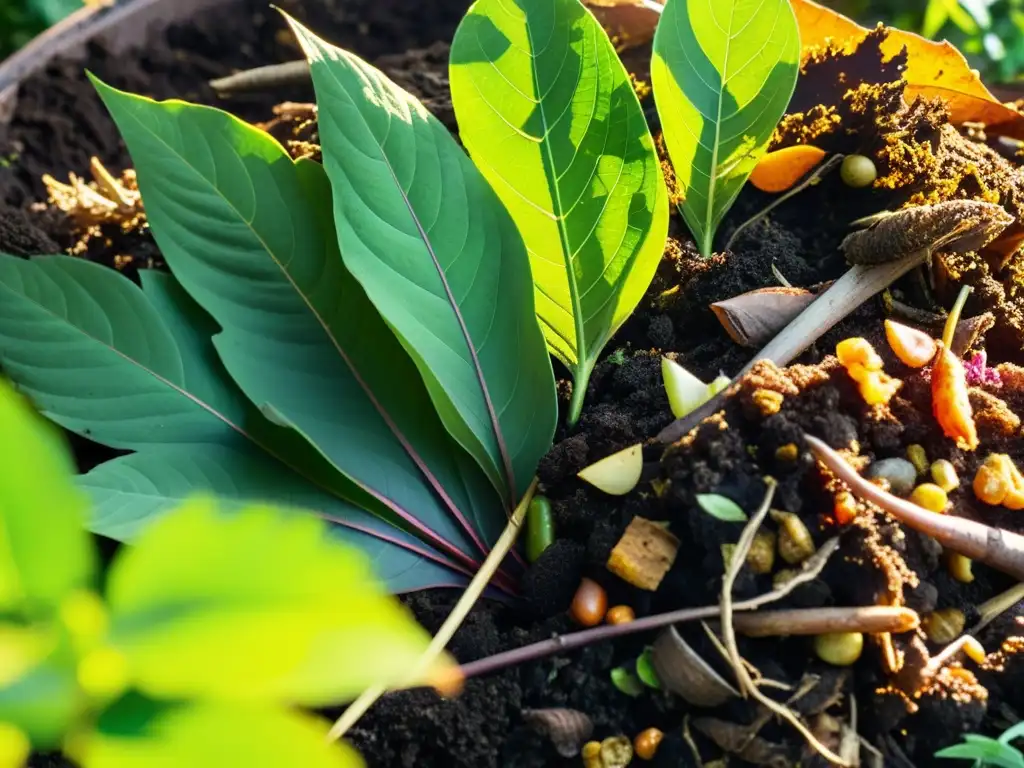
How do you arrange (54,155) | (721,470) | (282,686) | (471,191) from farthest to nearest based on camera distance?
(54,155)
(471,191)
(721,470)
(282,686)

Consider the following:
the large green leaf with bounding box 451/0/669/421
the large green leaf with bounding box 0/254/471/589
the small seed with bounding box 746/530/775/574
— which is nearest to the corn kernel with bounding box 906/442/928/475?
Result: the small seed with bounding box 746/530/775/574

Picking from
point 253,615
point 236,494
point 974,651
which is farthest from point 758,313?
point 253,615

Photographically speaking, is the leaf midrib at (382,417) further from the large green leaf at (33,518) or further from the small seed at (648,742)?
the large green leaf at (33,518)

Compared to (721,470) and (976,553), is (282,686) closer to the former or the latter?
(721,470)

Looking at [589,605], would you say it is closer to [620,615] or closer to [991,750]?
[620,615]

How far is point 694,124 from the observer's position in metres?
0.71

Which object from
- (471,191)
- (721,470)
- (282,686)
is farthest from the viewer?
(471,191)

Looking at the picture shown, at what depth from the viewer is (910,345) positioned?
1.92 ft

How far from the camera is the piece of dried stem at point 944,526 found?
513mm

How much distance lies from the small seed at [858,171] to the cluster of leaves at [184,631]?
642 millimetres

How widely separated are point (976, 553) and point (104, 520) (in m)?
0.55

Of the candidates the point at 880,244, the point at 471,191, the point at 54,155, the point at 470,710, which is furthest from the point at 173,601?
the point at 54,155

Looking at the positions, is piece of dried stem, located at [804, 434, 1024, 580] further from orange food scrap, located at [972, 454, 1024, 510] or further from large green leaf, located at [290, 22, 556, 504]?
large green leaf, located at [290, 22, 556, 504]

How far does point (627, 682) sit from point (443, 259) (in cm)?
31
